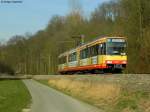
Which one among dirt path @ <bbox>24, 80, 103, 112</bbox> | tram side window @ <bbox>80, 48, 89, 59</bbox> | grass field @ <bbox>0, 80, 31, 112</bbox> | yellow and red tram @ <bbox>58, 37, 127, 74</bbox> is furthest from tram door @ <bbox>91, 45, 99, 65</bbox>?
dirt path @ <bbox>24, 80, 103, 112</bbox>

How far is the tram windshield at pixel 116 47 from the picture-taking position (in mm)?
39219

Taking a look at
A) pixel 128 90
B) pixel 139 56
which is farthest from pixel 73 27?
pixel 128 90

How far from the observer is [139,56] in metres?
45.5

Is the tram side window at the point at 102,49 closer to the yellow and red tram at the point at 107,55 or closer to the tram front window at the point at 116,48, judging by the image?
the yellow and red tram at the point at 107,55

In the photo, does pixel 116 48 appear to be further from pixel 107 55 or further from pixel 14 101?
pixel 14 101

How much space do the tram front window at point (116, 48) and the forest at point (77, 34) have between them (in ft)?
8.01

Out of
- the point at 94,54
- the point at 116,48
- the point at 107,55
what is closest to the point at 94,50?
the point at 94,54

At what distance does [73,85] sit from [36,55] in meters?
99.1

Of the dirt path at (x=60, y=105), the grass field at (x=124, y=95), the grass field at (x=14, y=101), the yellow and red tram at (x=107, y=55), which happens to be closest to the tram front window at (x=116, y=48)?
the yellow and red tram at (x=107, y=55)

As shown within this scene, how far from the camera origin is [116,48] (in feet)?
130

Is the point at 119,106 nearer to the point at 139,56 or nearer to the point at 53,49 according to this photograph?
the point at 139,56

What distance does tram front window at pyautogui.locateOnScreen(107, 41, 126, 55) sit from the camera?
39250mm

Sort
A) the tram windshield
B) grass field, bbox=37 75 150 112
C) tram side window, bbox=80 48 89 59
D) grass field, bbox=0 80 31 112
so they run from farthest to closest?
tram side window, bbox=80 48 89 59 < the tram windshield < grass field, bbox=0 80 31 112 < grass field, bbox=37 75 150 112

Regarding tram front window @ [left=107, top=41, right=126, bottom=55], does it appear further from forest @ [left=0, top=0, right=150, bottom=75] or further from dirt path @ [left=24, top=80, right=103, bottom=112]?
dirt path @ [left=24, top=80, right=103, bottom=112]
